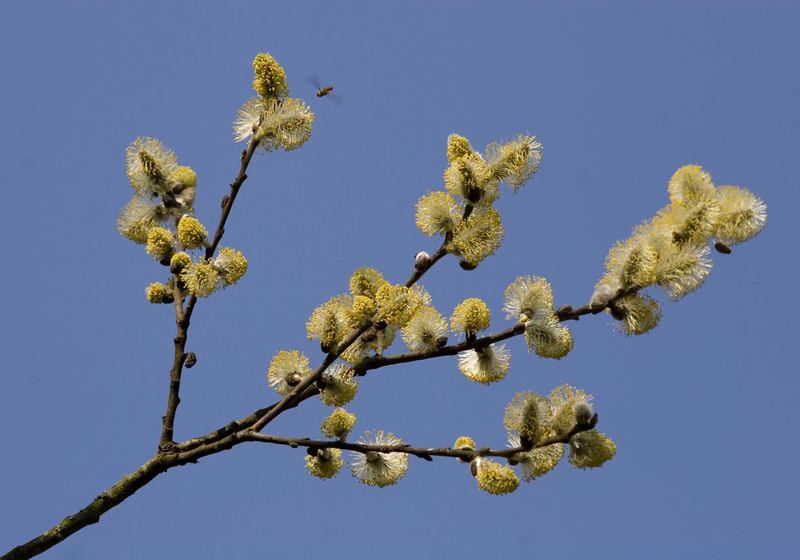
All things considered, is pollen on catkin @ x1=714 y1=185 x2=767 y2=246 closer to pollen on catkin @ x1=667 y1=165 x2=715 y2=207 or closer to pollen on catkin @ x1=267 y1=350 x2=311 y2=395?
pollen on catkin @ x1=667 y1=165 x2=715 y2=207

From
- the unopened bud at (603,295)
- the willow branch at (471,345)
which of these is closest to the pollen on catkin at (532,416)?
the willow branch at (471,345)

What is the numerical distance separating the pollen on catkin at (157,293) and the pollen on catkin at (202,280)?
0.77 ft

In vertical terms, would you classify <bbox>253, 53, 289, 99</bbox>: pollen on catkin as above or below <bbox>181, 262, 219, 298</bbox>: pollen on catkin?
above

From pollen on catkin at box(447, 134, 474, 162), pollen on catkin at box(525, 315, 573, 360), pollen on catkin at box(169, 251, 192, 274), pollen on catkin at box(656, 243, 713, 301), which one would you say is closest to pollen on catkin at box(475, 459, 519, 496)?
pollen on catkin at box(525, 315, 573, 360)

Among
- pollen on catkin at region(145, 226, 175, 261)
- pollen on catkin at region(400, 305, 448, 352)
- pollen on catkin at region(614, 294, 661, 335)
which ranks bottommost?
pollen on catkin at region(614, 294, 661, 335)

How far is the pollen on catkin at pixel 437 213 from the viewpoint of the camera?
Result: 3812 millimetres

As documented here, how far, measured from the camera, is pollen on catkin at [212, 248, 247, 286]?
398cm

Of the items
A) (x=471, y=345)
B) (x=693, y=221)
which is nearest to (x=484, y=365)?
(x=471, y=345)

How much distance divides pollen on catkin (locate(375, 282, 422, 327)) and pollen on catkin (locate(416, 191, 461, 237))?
306 mm

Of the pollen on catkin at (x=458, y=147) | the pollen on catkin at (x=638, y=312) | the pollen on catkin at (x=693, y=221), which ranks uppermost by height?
the pollen on catkin at (x=458, y=147)

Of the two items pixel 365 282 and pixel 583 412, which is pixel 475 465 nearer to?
pixel 583 412

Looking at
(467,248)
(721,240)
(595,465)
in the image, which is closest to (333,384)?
(467,248)

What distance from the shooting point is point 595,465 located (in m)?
3.56

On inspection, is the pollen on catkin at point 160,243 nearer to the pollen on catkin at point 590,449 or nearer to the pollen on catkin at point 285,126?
the pollen on catkin at point 285,126
